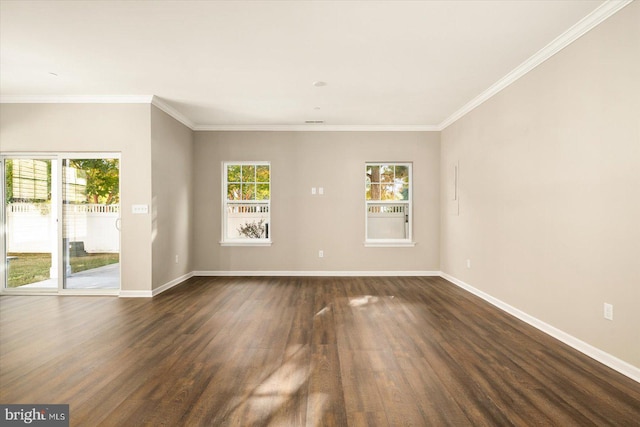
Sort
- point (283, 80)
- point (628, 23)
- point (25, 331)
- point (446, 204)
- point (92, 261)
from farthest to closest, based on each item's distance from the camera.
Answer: point (446, 204), point (92, 261), point (283, 80), point (25, 331), point (628, 23)

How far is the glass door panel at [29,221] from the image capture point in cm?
462

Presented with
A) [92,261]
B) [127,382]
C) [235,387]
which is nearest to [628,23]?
[235,387]

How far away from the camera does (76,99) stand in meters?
4.46

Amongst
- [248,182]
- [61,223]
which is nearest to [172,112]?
[248,182]

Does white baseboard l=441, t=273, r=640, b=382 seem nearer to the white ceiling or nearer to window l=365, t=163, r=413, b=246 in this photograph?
window l=365, t=163, r=413, b=246

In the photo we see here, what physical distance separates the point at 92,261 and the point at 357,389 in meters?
4.54

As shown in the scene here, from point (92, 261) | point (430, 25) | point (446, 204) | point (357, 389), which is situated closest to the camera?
point (357, 389)

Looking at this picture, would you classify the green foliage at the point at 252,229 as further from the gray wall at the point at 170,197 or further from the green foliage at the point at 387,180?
the green foliage at the point at 387,180

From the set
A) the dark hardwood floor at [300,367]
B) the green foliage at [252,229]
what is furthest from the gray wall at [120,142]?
the green foliage at [252,229]

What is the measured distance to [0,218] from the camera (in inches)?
182

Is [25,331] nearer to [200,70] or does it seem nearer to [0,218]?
[0,218]

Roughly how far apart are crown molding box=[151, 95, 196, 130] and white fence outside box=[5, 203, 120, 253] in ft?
→ 5.51

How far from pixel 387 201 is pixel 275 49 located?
12.3 feet

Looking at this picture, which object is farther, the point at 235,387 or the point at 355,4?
the point at 355,4
